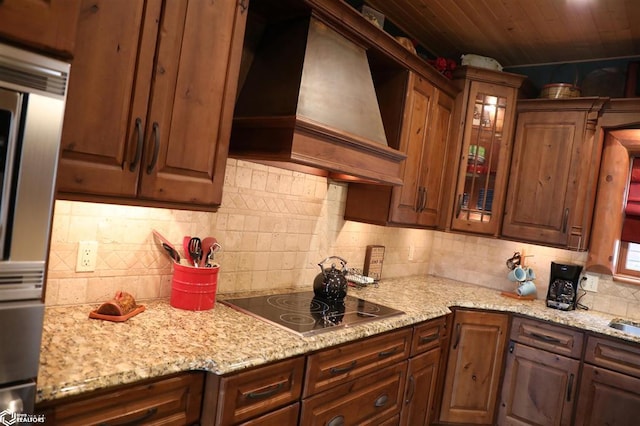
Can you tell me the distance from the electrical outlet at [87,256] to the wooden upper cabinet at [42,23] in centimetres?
89

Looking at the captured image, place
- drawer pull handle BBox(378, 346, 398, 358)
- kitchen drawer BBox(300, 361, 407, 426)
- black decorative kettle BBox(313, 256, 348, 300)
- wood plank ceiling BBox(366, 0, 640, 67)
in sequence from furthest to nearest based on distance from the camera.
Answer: wood plank ceiling BBox(366, 0, 640, 67) < black decorative kettle BBox(313, 256, 348, 300) < drawer pull handle BBox(378, 346, 398, 358) < kitchen drawer BBox(300, 361, 407, 426)

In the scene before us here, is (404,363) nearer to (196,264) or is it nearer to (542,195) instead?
(196,264)

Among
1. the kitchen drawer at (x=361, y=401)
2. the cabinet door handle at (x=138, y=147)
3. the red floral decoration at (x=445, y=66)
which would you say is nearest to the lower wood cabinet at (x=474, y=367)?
the kitchen drawer at (x=361, y=401)

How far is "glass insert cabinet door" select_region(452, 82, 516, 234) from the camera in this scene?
10.6 feet

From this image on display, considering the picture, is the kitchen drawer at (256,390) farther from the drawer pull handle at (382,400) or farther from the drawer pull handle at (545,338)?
the drawer pull handle at (545,338)

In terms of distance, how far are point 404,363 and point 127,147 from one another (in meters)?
1.73

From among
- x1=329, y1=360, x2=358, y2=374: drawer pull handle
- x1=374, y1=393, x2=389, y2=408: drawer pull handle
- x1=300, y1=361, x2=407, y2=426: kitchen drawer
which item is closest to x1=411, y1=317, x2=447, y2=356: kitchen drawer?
x1=300, y1=361, x2=407, y2=426: kitchen drawer

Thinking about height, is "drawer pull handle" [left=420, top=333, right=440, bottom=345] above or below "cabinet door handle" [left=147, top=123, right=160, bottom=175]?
below

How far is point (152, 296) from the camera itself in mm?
1896

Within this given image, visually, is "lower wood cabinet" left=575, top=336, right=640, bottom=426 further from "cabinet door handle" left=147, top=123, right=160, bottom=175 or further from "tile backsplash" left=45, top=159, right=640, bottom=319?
"cabinet door handle" left=147, top=123, right=160, bottom=175

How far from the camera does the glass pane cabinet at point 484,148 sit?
3.22 metres

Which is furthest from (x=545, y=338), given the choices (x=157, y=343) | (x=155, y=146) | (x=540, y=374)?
(x=155, y=146)

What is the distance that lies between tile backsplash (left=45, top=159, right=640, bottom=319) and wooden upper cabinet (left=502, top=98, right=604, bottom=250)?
30cm

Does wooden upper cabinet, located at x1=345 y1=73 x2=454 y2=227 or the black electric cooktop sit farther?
wooden upper cabinet, located at x1=345 y1=73 x2=454 y2=227
